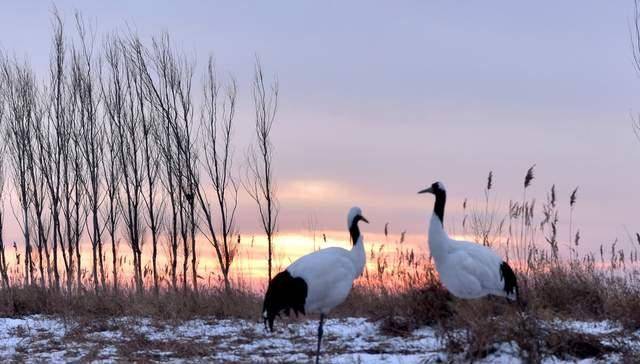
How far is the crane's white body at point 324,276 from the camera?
8.98 m

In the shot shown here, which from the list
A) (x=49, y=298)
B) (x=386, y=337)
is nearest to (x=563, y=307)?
(x=386, y=337)

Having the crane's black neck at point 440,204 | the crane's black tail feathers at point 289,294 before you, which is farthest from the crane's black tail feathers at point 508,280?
the crane's black tail feathers at point 289,294

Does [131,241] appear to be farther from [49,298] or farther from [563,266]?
[563,266]

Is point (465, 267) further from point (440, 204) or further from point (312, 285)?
point (312, 285)

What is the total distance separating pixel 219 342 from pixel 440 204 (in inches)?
122

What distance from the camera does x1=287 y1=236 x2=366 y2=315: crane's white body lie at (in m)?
8.98

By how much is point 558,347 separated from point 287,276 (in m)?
2.93

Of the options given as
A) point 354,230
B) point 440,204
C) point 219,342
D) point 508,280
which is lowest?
point 219,342

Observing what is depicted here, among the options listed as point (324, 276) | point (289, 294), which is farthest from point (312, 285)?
point (289, 294)

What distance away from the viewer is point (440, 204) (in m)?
10.2

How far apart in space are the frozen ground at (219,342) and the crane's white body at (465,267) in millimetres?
665

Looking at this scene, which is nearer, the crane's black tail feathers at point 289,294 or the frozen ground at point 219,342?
the frozen ground at point 219,342

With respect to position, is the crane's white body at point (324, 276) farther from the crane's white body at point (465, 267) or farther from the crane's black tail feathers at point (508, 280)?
the crane's black tail feathers at point (508, 280)

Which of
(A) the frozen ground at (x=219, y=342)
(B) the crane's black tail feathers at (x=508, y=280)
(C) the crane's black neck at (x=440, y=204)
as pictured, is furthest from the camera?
(C) the crane's black neck at (x=440, y=204)
